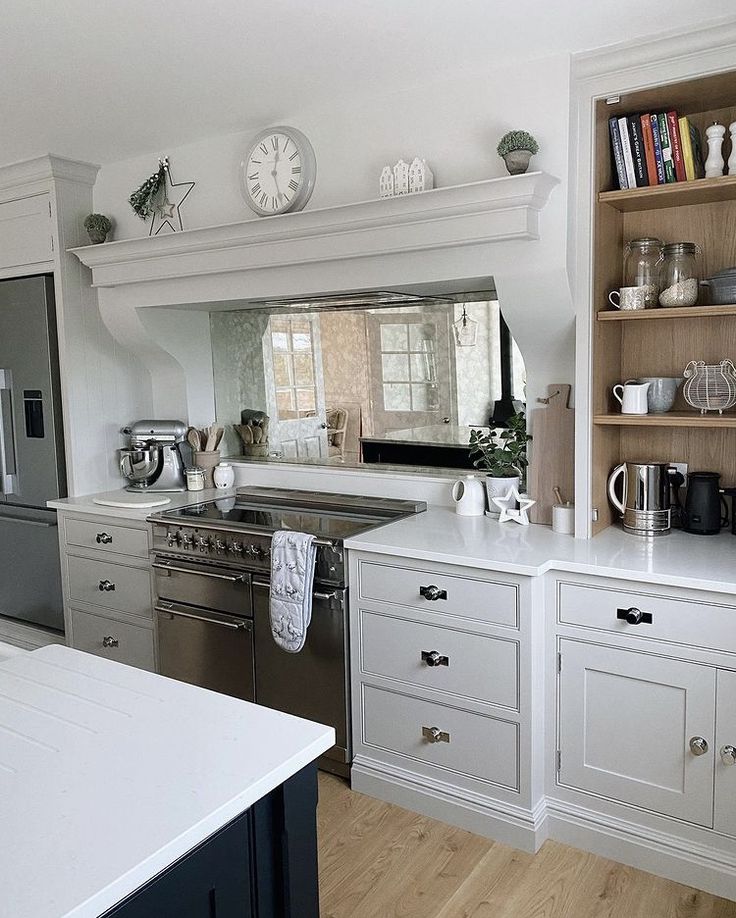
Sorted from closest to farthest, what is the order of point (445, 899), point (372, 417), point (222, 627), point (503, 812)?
point (445, 899)
point (503, 812)
point (222, 627)
point (372, 417)

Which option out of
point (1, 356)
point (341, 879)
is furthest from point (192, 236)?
point (341, 879)

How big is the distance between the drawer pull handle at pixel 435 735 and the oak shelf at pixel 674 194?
175cm

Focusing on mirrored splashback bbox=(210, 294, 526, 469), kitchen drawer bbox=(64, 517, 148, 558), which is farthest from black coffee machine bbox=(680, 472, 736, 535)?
kitchen drawer bbox=(64, 517, 148, 558)

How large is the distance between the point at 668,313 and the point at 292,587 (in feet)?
4.88

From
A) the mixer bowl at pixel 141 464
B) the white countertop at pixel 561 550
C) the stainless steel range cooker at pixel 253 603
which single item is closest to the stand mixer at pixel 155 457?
the mixer bowl at pixel 141 464

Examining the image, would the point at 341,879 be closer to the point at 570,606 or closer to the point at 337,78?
the point at 570,606

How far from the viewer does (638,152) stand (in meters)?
2.56

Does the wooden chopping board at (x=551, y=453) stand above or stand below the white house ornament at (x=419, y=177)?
below

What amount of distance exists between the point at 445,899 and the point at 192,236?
2.47 metres

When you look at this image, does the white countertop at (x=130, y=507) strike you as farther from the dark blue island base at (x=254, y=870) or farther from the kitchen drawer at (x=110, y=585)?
the dark blue island base at (x=254, y=870)

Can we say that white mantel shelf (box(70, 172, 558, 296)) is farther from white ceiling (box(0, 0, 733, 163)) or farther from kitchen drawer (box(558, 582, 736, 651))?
kitchen drawer (box(558, 582, 736, 651))

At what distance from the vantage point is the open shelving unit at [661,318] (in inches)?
98.3

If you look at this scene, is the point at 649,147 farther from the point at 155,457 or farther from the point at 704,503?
the point at 155,457

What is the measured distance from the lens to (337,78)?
2.71 m
